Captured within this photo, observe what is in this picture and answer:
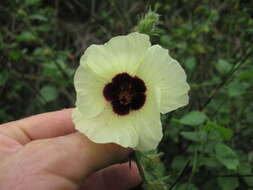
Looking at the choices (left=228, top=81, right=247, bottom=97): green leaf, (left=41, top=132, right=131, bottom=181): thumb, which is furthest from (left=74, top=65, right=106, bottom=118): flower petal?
(left=228, top=81, right=247, bottom=97): green leaf

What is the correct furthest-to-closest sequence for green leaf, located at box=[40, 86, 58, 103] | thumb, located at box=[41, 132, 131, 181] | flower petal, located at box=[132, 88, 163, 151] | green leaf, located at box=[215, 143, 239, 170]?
1. green leaf, located at box=[40, 86, 58, 103]
2. green leaf, located at box=[215, 143, 239, 170]
3. thumb, located at box=[41, 132, 131, 181]
4. flower petal, located at box=[132, 88, 163, 151]

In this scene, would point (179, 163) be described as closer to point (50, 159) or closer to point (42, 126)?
point (42, 126)

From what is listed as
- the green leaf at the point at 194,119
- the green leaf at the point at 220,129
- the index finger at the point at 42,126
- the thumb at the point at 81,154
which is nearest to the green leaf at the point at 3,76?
the index finger at the point at 42,126

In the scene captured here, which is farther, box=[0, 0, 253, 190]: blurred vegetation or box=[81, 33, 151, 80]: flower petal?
box=[0, 0, 253, 190]: blurred vegetation

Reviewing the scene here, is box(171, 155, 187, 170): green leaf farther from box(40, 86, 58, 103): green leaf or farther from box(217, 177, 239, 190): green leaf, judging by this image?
box(40, 86, 58, 103): green leaf

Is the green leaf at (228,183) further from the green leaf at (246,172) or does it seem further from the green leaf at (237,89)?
the green leaf at (237,89)

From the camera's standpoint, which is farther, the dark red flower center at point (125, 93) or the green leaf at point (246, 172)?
the green leaf at point (246, 172)

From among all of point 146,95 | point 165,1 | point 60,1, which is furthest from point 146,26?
point 60,1
